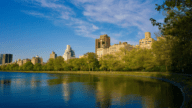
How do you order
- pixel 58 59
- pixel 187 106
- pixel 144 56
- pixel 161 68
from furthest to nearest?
pixel 58 59 → pixel 144 56 → pixel 161 68 → pixel 187 106

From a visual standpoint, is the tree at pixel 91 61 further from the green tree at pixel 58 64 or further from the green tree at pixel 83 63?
the green tree at pixel 58 64

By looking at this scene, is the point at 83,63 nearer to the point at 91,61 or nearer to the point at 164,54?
the point at 91,61

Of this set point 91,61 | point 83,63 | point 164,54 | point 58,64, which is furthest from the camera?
point 58,64

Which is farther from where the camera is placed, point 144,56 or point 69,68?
point 69,68

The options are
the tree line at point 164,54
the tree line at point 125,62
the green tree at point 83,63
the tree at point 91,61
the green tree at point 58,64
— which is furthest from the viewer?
the green tree at point 58,64

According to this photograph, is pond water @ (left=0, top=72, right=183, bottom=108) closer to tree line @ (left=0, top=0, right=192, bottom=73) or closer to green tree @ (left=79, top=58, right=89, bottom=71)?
tree line @ (left=0, top=0, right=192, bottom=73)

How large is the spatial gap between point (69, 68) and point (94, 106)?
138 m

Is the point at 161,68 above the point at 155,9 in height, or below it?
below

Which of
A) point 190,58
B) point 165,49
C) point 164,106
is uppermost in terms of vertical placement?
point 165,49

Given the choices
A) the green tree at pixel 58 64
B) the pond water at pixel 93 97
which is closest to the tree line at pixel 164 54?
the green tree at pixel 58 64

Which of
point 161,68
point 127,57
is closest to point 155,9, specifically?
point 161,68

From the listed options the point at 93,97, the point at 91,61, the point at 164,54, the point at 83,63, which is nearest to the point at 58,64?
the point at 83,63

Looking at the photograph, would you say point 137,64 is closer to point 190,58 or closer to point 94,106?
point 190,58

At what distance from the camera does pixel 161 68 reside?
69125 mm
